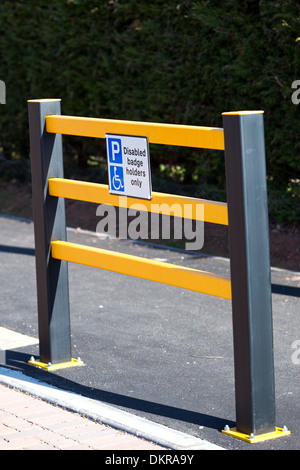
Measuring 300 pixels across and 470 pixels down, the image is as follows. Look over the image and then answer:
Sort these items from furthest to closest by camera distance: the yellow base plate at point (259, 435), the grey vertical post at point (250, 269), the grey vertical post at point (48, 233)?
the grey vertical post at point (48, 233)
the yellow base plate at point (259, 435)
the grey vertical post at point (250, 269)

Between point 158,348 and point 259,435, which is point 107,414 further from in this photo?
point 158,348

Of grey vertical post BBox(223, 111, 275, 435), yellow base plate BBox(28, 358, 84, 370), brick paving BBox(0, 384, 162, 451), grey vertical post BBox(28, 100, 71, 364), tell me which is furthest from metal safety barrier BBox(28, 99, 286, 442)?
yellow base plate BBox(28, 358, 84, 370)

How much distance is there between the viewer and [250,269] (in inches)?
156

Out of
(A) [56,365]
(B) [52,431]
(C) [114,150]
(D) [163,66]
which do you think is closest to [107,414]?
(B) [52,431]

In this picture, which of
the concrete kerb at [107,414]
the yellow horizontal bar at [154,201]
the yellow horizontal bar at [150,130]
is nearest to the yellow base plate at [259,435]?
the concrete kerb at [107,414]

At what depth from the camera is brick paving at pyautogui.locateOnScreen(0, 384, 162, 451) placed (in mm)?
3998

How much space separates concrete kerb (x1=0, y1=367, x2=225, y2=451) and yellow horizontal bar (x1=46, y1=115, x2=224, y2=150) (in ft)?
4.62

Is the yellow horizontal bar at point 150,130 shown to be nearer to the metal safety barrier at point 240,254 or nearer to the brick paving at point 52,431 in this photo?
the metal safety barrier at point 240,254

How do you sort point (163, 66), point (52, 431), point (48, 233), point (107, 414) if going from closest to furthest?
1. point (52, 431)
2. point (107, 414)
3. point (48, 233)
4. point (163, 66)

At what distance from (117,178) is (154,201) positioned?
1.12 feet

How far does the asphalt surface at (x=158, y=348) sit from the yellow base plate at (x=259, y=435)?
0.03 m

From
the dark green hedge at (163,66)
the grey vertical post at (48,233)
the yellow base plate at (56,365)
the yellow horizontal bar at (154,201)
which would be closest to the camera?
the yellow horizontal bar at (154,201)

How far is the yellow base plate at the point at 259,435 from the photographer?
4031 mm

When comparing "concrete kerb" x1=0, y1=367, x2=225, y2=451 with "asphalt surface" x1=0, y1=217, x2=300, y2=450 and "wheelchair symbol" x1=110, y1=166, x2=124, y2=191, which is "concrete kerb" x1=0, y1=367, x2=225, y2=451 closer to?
"asphalt surface" x1=0, y1=217, x2=300, y2=450
